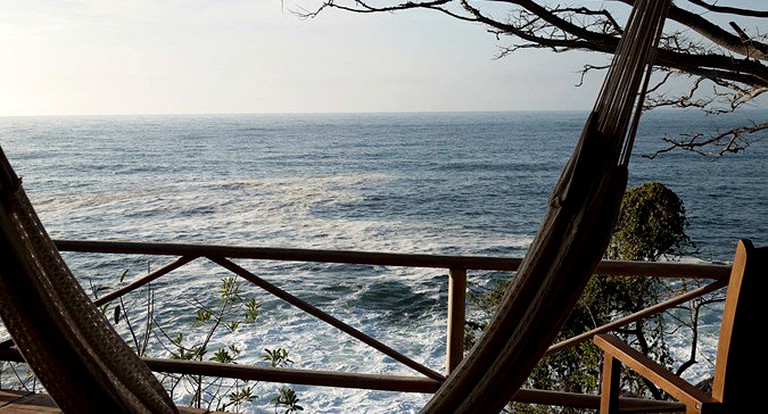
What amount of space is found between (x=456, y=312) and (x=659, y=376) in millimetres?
644

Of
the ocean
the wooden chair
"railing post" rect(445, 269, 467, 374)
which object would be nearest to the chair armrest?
the wooden chair

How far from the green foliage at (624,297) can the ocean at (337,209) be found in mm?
1441

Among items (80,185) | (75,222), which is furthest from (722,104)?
(80,185)

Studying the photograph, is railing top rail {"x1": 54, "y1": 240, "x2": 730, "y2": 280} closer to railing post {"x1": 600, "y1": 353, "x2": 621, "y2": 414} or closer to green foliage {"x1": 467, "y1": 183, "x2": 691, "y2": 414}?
railing post {"x1": 600, "y1": 353, "x2": 621, "y2": 414}

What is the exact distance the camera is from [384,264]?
1.92 meters

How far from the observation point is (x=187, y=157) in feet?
104

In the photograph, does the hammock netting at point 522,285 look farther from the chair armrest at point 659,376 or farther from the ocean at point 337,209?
the ocean at point 337,209

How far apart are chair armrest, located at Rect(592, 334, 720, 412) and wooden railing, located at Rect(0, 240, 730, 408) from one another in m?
0.31

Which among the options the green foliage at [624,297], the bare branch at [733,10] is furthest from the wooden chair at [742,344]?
the green foliage at [624,297]

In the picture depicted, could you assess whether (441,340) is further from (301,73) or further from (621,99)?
(301,73)

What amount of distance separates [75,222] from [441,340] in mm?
12702

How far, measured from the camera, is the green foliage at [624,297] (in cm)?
559

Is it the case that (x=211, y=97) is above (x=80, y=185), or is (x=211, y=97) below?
above

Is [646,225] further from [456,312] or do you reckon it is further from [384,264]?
[384,264]
